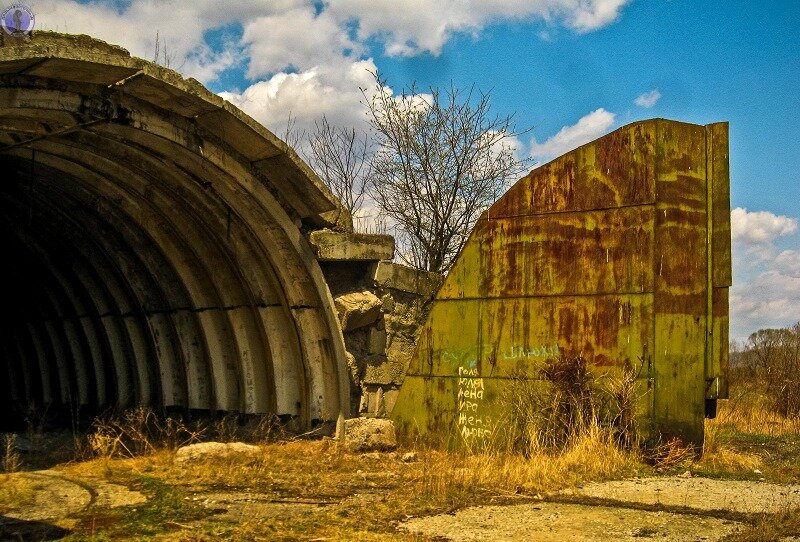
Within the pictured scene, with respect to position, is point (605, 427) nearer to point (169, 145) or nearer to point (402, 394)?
point (402, 394)

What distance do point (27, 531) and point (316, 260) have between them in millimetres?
5292

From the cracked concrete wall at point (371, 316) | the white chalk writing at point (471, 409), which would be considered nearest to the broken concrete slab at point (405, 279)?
the cracked concrete wall at point (371, 316)

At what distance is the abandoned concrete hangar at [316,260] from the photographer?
902cm

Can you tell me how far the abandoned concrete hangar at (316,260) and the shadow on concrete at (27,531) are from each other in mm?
3668

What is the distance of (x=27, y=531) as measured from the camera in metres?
5.81

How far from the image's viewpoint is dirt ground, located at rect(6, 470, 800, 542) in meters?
5.78

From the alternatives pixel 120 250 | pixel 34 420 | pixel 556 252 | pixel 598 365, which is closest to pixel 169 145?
pixel 120 250

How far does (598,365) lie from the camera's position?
9.41m

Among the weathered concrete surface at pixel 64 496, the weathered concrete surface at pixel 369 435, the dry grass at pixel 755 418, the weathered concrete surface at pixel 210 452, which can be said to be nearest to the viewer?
the weathered concrete surface at pixel 64 496

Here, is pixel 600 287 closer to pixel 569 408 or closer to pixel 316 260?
pixel 569 408

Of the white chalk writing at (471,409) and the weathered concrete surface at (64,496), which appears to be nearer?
the weathered concrete surface at (64,496)

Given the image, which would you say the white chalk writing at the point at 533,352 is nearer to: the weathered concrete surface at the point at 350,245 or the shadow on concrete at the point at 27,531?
the weathered concrete surface at the point at 350,245

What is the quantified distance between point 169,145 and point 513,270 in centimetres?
420

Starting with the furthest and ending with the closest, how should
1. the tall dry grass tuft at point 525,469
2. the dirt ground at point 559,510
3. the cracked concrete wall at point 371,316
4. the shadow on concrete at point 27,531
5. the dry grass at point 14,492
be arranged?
1. the cracked concrete wall at point 371,316
2. the tall dry grass tuft at point 525,469
3. the dry grass at point 14,492
4. the dirt ground at point 559,510
5. the shadow on concrete at point 27,531
